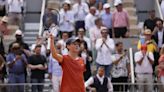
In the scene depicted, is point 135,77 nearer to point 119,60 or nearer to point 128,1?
point 119,60

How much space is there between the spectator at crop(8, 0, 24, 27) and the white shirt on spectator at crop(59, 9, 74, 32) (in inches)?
81.9

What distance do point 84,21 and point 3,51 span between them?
297 cm

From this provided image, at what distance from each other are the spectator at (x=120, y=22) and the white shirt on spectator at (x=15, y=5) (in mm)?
3386

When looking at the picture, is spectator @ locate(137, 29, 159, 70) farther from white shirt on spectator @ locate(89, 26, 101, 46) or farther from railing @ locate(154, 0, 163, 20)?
railing @ locate(154, 0, 163, 20)

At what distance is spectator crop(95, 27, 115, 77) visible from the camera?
21.6m

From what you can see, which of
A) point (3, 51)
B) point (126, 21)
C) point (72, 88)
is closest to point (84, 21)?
point (126, 21)

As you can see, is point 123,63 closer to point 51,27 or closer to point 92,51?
point 92,51

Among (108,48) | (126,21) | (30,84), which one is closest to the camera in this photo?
(30,84)

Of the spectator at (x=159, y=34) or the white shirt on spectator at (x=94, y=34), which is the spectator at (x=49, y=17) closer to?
the white shirt on spectator at (x=94, y=34)

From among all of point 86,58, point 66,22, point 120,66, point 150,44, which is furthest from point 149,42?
point 66,22

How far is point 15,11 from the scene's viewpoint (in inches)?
992

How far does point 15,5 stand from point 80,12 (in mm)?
2440

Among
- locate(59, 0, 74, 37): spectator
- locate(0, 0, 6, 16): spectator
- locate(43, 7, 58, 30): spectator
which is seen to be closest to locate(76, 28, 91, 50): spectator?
locate(59, 0, 74, 37): spectator

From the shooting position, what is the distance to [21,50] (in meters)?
21.1
